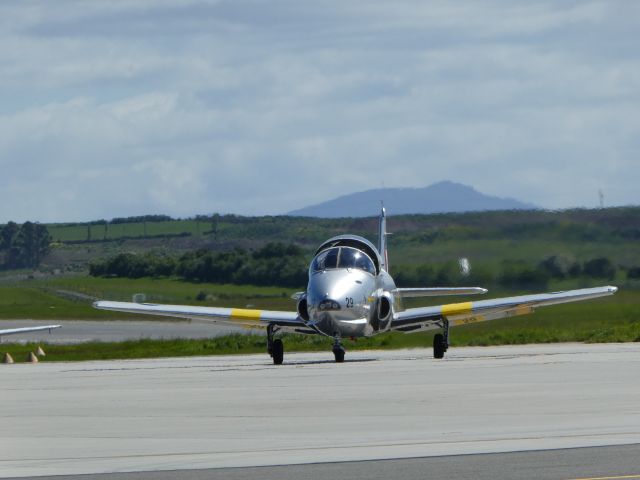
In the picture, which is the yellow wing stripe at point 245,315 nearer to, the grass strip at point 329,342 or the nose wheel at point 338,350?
the nose wheel at point 338,350

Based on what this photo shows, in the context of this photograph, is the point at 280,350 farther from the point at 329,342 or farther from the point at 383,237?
the point at 329,342

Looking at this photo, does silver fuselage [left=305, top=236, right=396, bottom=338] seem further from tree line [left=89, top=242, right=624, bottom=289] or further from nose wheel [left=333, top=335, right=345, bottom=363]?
tree line [left=89, top=242, right=624, bottom=289]

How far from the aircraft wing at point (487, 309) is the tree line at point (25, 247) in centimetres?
13123

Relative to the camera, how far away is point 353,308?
110 ft

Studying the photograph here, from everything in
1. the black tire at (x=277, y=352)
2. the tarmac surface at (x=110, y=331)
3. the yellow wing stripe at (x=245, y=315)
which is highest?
the yellow wing stripe at (x=245, y=315)

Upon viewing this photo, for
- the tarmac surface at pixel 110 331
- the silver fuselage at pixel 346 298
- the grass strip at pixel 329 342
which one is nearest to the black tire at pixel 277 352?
the silver fuselage at pixel 346 298

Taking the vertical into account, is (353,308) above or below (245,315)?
above

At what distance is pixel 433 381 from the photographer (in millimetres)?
24922

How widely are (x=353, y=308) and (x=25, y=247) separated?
14083 cm

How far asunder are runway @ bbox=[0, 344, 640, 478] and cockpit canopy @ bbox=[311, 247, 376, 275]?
3539 mm

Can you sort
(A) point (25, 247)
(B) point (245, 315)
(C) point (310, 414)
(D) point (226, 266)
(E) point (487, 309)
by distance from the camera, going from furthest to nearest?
1. (A) point (25, 247)
2. (D) point (226, 266)
3. (B) point (245, 315)
4. (E) point (487, 309)
5. (C) point (310, 414)

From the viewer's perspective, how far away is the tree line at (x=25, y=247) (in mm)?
166062

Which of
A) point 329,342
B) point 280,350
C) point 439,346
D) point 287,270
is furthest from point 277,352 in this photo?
point 287,270

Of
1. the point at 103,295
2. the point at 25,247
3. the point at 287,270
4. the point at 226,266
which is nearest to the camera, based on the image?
the point at 287,270
